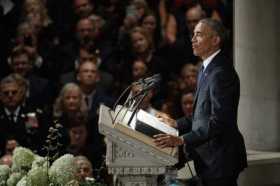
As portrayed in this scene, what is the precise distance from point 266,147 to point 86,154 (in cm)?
251

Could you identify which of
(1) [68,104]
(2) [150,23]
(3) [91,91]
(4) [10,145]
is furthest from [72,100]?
(2) [150,23]

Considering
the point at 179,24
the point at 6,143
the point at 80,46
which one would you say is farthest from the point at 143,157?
the point at 179,24

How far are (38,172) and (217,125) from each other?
4.06ft

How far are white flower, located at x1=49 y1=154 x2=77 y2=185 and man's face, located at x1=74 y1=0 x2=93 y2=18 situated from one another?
602 centimetres

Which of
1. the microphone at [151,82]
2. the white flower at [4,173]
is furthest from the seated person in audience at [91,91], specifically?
the white flower at [4,173]

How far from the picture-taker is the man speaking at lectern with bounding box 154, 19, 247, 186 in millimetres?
4148

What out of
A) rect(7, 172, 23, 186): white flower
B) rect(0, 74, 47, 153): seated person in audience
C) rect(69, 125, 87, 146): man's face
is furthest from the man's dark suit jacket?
rect(69, 125, 87, 146): man's face

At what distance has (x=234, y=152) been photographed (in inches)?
170

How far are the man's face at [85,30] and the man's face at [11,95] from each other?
3.32ft

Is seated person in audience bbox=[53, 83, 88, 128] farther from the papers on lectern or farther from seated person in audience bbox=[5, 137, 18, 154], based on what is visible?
the papers on lectern

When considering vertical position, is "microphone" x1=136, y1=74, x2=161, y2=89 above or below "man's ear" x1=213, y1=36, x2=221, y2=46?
below

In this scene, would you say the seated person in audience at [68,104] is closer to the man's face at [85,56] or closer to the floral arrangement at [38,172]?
the man's face at [85,56]

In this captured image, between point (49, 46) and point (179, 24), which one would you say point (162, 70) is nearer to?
point (179, 24)

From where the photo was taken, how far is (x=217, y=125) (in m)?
4.12
